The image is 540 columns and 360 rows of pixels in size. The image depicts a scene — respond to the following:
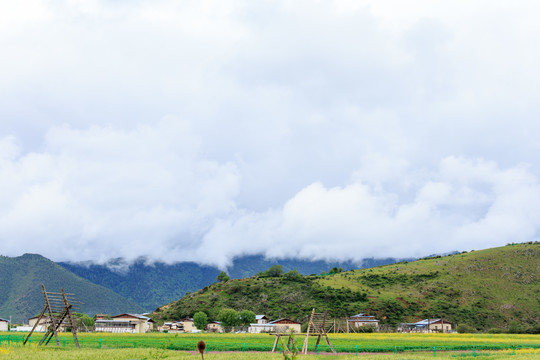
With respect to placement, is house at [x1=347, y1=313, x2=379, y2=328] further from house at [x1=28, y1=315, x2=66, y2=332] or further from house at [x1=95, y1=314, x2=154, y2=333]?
house at [x1=28, y1=315, x2=66, y2=332]

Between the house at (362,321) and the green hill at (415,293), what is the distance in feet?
23.6

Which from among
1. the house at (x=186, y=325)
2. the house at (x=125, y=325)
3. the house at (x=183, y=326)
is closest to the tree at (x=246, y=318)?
the house at (x=183, y=326)

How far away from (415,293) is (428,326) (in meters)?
38.0

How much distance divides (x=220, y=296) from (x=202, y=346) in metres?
166


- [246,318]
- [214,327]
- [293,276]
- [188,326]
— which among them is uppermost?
[293,276]

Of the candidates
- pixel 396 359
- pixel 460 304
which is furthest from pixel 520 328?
pixel 396 359

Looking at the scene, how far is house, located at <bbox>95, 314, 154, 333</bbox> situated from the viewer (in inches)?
5241

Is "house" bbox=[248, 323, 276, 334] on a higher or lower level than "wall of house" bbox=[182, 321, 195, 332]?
lower

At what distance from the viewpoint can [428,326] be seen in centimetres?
12394

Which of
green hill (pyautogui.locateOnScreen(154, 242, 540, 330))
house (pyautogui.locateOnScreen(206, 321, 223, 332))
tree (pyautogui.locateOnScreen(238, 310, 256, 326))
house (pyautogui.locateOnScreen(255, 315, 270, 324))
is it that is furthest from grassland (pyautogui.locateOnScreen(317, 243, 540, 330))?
house (pyautogui.locateOnScreen(206, 321, 223, 332))

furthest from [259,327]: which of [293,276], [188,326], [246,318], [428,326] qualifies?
[293,276]

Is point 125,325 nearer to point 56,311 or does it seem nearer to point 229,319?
point 229,319

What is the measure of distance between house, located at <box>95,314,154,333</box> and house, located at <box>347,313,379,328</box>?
2097 inches

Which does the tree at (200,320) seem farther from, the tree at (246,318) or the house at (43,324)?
the house at (43,324)
